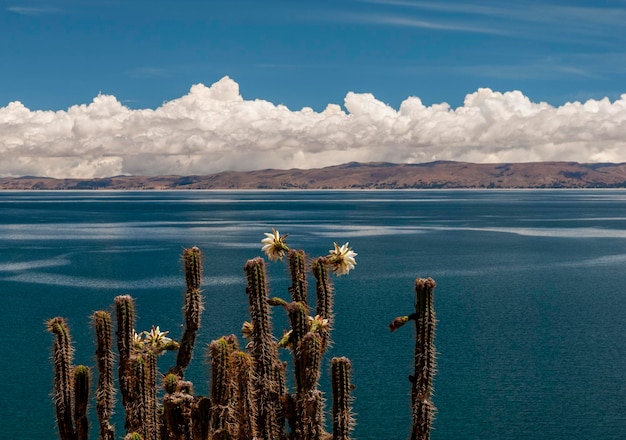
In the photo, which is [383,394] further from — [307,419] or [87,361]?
[307,419]

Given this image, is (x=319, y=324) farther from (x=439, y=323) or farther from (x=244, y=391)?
(x=439, y=323)

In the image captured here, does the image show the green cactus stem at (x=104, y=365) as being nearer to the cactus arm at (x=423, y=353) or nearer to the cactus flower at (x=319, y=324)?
the cactus flower at (x=319, y=324)

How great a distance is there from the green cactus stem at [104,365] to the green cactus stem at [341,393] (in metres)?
7.66

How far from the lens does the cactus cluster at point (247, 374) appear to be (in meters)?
21.3

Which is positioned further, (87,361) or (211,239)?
(211,239)

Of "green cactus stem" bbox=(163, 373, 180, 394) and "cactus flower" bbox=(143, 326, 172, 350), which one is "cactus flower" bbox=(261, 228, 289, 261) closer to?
"green cactus stem" bbox=(163, 373, 180, 394)

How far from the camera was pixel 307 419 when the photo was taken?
842 inches

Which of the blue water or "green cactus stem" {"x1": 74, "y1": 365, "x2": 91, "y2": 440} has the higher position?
"green cactus stem" {"x1": 74, "y1": 365, "x2": 91, "y2": 440}

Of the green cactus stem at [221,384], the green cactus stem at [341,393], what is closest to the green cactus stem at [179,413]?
the green cactus stem at [221,384]

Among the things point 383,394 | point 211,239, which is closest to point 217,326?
point 383,394

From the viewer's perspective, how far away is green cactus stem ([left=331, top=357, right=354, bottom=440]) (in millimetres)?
21219

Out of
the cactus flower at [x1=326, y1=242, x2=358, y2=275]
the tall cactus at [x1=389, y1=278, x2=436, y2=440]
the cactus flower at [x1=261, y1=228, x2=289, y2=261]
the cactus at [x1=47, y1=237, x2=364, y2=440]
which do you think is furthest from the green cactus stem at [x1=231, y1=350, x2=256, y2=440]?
the tall cactus at [x1=389, y1=278, x2=436, y2=440]

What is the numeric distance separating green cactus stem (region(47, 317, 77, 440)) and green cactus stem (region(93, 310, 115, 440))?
1.01m

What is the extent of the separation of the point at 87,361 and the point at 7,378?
6.80m
